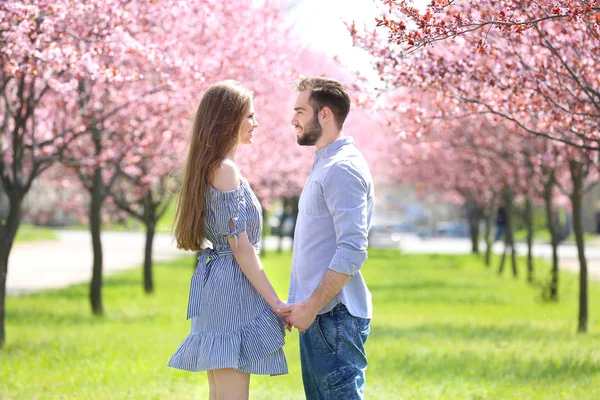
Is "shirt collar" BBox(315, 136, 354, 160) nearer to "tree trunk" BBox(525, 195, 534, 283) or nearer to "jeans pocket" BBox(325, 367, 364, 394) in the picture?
"jeans pocket" BBox(325, 367, 364, 394)

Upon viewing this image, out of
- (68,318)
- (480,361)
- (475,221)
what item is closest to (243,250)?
(480,361)

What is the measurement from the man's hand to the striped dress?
0.18m

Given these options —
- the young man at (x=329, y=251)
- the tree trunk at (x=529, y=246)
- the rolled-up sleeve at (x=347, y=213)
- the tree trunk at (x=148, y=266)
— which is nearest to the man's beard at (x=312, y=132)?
the young man at (x=329, y=251)

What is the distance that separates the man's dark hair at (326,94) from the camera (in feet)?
14.6

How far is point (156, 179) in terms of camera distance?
19.4 metres

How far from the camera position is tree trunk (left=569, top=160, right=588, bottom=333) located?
1402 cm

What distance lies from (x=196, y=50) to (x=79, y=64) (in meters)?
6.39

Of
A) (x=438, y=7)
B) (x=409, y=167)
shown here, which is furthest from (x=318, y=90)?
(x=409, y=167)

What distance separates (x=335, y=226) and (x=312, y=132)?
483 millimetres

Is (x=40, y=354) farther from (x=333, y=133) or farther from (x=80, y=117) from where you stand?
(x=333, y=133)

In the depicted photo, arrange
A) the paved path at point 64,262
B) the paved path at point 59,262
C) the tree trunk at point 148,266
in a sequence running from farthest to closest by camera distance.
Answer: the paved path at point 64,262 < the paved path at point 59,262 < the tree trunk at point 148,266

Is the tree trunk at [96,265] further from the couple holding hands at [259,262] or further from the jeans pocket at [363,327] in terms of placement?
the jeans pocket at [363,327]

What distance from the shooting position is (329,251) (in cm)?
445

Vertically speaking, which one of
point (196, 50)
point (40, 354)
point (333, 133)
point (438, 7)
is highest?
point (196, 50)
